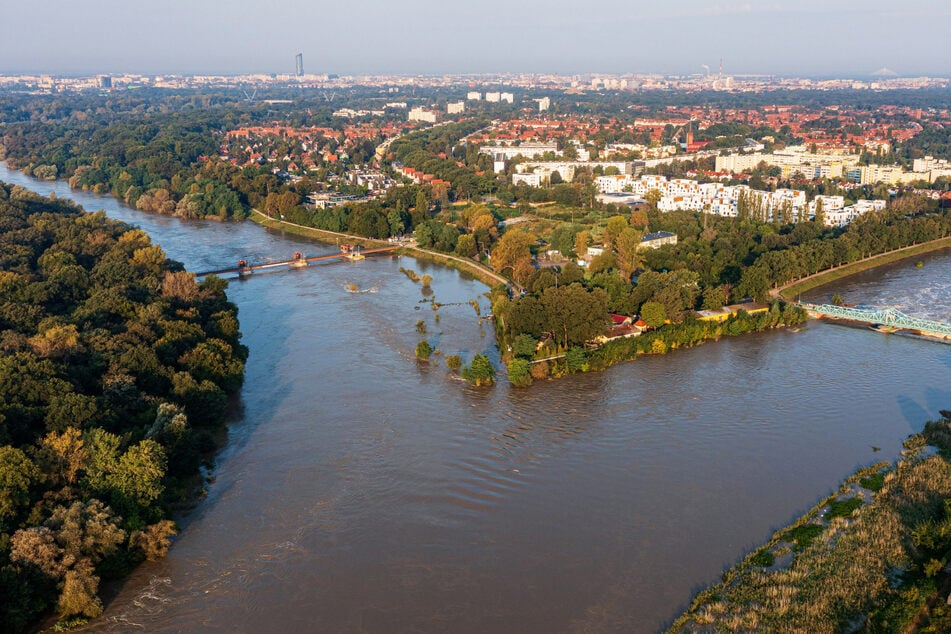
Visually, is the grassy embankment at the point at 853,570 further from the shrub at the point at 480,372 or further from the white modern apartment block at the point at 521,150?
the white modern apartment block at the point at 521,150

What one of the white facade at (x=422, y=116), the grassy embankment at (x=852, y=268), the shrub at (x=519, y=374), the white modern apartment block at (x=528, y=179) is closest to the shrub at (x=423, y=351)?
the shrub at (x=519, y=374)

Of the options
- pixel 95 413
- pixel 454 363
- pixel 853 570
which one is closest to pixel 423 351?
pixel 454 363

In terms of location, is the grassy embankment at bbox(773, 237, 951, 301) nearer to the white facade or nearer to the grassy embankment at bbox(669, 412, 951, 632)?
the grassy embankment at bbox(669, 412, 951, 632)

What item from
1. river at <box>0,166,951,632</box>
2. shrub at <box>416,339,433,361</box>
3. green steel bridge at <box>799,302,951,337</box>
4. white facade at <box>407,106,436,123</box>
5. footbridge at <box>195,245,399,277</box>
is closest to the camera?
river at <box>0,166,951,632</box>

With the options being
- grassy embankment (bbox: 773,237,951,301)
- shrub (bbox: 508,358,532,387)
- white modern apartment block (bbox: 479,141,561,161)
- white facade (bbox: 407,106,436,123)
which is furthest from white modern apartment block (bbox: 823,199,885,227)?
white facade (bbox: 407,106,436,123)

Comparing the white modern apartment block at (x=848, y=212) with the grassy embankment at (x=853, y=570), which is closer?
the grassy embankment at (x=853, y=570)
